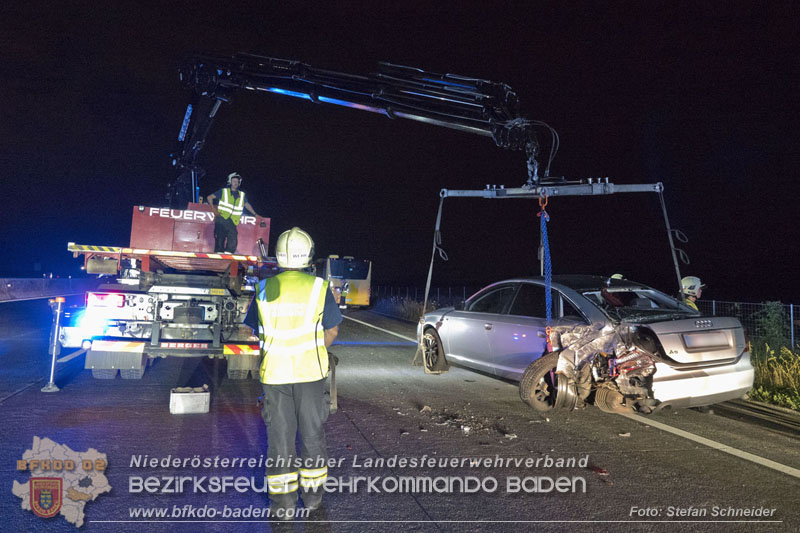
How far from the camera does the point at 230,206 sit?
894 centimetres

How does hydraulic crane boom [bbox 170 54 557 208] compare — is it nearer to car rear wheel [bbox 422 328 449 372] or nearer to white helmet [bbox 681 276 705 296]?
white helmet [bbox 681 276 705 296]

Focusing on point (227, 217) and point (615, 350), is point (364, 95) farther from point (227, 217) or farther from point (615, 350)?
point (615, 350)

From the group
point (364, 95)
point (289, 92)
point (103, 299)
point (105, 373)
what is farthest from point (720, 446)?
point (289, 92)

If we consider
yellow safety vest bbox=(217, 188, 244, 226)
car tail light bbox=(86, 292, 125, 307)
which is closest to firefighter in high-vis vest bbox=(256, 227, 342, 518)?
car tail light bbox=(86, 292, 125, 307)

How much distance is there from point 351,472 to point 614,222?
281ft

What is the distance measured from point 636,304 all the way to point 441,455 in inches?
127

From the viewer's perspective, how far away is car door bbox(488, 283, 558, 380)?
714cm

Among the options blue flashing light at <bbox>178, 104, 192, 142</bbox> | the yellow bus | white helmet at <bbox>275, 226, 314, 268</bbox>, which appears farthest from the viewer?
the yellow bus

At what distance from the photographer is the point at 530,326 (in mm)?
7262

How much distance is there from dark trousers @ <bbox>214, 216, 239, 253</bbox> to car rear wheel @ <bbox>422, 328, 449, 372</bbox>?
3345mm

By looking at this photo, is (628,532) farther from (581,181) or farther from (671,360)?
(581,181)

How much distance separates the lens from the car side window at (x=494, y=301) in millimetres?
8195

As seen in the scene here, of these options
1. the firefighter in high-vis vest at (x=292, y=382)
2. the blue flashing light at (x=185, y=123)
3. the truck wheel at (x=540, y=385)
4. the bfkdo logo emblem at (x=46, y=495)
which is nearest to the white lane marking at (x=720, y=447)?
the truck wheel at (x=540, y=385)

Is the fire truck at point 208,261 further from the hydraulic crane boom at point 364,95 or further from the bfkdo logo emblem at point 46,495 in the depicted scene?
the bfkdo logo emblem at point 46,495
